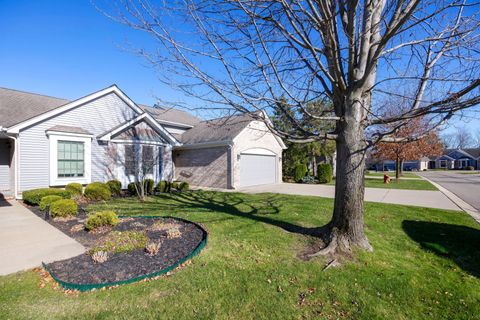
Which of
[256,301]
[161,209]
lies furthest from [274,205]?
[256,301]

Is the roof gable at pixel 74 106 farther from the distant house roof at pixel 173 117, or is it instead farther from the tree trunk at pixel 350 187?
the tree trunk at pixel 350 187

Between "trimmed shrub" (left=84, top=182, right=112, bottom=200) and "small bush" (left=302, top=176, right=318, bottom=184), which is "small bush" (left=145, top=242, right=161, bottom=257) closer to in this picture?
"trimmed shrub" (left=84, top=182, right=112, bottom=200)

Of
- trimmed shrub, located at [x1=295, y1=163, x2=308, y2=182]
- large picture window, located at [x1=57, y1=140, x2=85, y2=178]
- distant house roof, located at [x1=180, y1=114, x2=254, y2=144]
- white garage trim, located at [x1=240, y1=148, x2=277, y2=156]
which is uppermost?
distant house roof, located at [x1=180, y1=114, x2=254, y2=144]

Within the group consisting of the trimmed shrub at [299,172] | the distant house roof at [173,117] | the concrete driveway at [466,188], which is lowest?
the concrete driveway at [466,188]

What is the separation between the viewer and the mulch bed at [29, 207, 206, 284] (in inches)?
152

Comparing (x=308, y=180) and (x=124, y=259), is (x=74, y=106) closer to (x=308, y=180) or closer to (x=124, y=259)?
(x=124, y=259)

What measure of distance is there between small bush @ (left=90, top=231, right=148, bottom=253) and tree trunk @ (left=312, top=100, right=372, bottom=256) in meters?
3.67

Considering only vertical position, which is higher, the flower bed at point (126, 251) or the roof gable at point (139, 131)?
the roof gable at point (139, 131)

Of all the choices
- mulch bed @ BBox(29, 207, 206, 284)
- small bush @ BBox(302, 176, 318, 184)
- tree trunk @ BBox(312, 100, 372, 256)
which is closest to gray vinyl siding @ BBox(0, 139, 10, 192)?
mulch bed @ BBox(29, 207, 206, 284)

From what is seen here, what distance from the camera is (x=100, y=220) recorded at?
617 centimetres

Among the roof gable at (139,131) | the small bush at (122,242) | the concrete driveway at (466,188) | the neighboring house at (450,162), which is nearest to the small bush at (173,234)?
the small bush at (122,242)

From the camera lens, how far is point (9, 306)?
121 inches

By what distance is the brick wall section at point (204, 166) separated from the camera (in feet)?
50.9

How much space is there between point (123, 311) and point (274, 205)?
7147 millimetres
